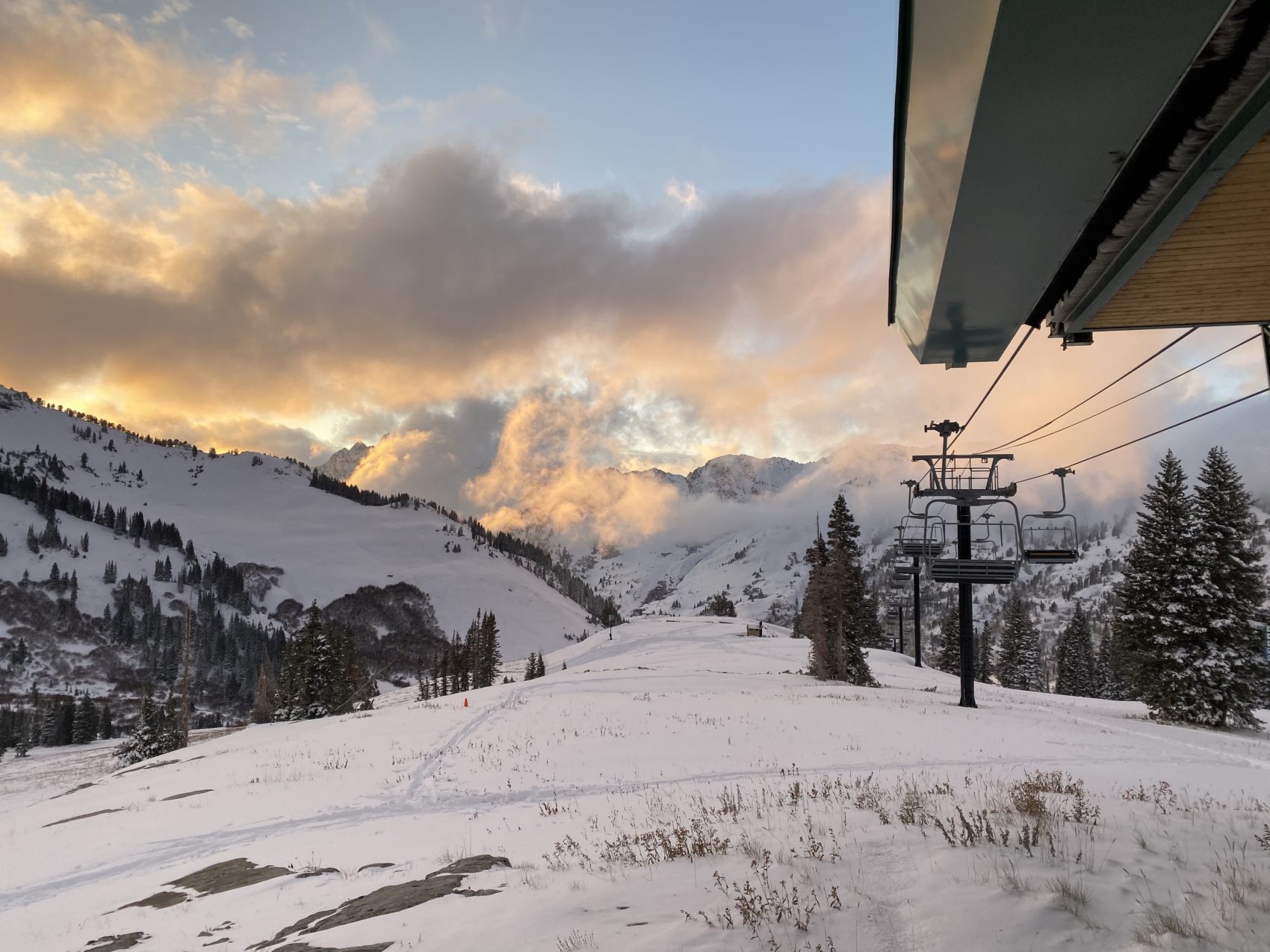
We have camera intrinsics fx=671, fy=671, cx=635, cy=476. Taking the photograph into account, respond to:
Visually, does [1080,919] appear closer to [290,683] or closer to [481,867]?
[481,867]

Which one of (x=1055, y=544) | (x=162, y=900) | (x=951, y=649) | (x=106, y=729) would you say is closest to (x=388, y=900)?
(x=162, y=900)

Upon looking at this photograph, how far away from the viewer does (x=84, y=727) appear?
9481cm

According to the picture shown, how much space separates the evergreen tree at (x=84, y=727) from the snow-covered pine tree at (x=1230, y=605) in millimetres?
124198

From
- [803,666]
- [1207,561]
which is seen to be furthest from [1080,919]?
[803,666]

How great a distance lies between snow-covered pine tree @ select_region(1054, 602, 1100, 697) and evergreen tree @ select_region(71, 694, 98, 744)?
123 m

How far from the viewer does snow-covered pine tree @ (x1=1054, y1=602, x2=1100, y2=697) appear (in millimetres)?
65250

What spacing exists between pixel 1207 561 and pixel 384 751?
32.0 m

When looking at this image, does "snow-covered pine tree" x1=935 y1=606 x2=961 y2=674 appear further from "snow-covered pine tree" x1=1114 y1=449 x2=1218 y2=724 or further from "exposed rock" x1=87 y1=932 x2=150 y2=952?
"exposed rock" x1=87 y1=932 x2=150 y2=952

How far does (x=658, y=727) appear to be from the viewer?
2089 cm

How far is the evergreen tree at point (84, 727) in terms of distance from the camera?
94.6 meters

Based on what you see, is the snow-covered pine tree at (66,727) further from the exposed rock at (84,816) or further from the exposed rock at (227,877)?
the exposed rock at (227,877)

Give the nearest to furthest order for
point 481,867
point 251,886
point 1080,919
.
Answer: point 1080,919 < point 481,867 < point 251,886

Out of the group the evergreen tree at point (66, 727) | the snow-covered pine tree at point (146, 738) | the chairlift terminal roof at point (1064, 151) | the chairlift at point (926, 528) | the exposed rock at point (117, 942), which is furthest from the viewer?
the evergreen tree at point (66, 727)

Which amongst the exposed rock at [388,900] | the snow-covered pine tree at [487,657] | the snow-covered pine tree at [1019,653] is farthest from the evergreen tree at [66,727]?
the snow-covered pine tree at [1019,653]
